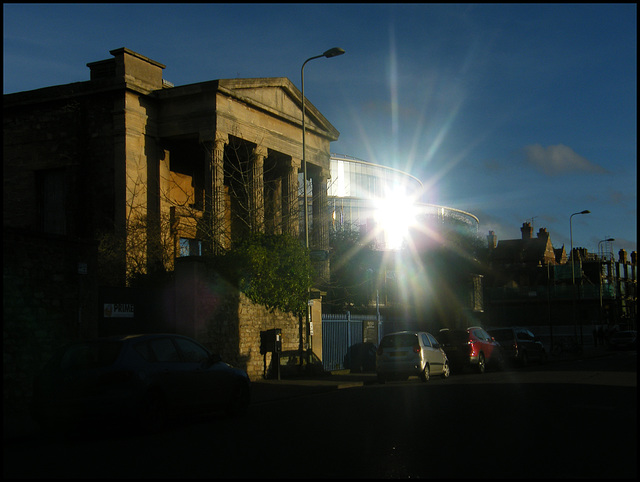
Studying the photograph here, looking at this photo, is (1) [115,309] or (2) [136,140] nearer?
(1) [115,309]

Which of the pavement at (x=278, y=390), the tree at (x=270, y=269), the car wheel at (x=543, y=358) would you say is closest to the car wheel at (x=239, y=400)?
the pavement at (x=278, y=390)

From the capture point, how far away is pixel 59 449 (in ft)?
31.1

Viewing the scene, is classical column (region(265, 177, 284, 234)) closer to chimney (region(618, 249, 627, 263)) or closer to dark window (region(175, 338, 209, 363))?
dark window (region(175, 338, 209, 363))

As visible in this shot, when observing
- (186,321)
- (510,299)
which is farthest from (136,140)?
(510,299)

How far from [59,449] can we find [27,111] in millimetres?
28747

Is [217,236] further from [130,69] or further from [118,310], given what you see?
[130,69]

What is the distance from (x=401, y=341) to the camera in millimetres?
22016

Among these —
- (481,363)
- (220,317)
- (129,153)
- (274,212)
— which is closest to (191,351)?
(220,317)

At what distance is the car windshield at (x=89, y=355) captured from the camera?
10.8m

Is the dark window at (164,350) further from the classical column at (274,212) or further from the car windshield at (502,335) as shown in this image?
the car windshield at (502,335)

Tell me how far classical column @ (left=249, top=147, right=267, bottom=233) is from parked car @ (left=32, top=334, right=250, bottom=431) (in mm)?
13555

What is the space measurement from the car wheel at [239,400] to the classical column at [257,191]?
1244 centimetres

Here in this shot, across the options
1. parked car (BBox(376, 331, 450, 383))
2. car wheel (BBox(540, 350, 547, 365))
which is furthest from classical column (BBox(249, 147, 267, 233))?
car wheel (BBox(540, 350, 547, 365))

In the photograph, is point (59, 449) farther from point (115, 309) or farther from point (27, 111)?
point (27, 111)
